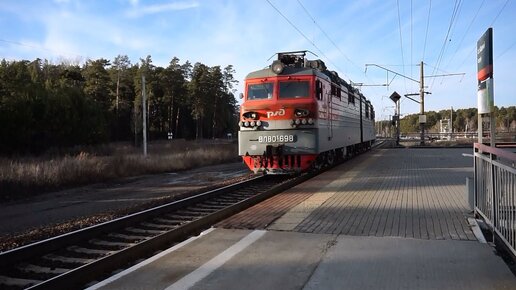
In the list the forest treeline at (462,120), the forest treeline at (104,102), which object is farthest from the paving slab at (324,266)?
the forest treeline at (462,120)

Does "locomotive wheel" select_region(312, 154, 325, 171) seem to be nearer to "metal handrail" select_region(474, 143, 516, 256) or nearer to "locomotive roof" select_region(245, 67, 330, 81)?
"locomotive roof" select_region(245, 67, 330, 81)

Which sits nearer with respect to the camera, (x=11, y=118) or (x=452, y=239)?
(x=452, y=239)

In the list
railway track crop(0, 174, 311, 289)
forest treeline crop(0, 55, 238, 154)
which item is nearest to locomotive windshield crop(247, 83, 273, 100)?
railway track crop(0, 174, 311, 289)

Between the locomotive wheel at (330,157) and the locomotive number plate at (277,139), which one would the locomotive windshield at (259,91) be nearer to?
the locomotive number plate at (277,139)

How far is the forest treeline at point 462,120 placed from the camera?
93.3 m

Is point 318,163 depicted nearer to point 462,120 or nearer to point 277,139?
point 277,139

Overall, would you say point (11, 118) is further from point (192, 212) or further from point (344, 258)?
point (344, 258)

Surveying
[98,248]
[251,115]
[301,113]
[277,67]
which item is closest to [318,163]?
[301,113]

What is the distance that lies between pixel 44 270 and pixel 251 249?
8.41 ft

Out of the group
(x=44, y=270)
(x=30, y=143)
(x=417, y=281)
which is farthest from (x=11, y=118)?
(x=417, y=281)

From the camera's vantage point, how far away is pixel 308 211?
8875mm

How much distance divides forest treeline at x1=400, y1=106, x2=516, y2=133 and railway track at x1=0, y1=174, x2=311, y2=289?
278 ft

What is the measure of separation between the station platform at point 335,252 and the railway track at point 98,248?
42 cm

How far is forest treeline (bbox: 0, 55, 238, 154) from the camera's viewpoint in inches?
1709
